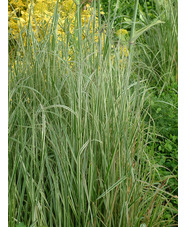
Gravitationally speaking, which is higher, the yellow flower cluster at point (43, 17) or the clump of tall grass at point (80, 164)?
the yellow flower cluster at point (43, 17)

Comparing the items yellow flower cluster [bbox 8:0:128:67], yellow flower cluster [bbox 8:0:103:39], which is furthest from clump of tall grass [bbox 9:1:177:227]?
yellow flower cluster [bbox 8:0:103:39]

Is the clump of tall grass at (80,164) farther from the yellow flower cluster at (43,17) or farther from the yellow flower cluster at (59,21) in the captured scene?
the yellow flower cluster at (43,17)

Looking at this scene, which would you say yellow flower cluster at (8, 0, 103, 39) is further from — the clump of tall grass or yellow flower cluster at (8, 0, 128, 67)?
the clump of tall grass

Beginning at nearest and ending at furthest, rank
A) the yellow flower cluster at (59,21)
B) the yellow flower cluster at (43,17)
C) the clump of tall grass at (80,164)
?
the clump of tall grass at (80,164) → the yellow flower cluster at (59,21) → the yellow flower cluster at (43,17)

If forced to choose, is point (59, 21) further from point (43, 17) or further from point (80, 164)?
point (80, 164)

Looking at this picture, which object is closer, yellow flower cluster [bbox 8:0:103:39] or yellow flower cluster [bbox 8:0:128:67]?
yellow flower cluster [bbox 8:0:128:67]

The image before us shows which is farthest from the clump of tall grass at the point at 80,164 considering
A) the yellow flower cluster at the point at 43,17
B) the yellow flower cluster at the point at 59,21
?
the yellow flower cluster at the point at 43,17

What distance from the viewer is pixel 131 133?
1930mm

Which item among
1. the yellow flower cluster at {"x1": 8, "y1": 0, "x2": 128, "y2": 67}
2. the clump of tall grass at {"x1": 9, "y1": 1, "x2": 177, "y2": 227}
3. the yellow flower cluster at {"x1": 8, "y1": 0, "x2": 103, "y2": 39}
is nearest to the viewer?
the clump of tall grass at {"x1": 9, "y1": 1, "x2": 177, "y2": 227}

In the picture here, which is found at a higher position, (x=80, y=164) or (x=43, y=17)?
(x=43, y=17)

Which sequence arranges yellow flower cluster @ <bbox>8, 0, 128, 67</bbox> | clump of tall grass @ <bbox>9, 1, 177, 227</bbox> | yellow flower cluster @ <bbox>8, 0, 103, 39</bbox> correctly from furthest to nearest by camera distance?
yellow flower cluster @ <bbox>8, 0, 103, 39</bbox>
yellow flower cluster @ <bbox>8, 0, 128, 67</bbox>
clump of tall grass @ <bbox>9, 1, 177, 227</bbox>

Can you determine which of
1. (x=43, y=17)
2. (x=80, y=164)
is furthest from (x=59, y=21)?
(x=80, y=164)
